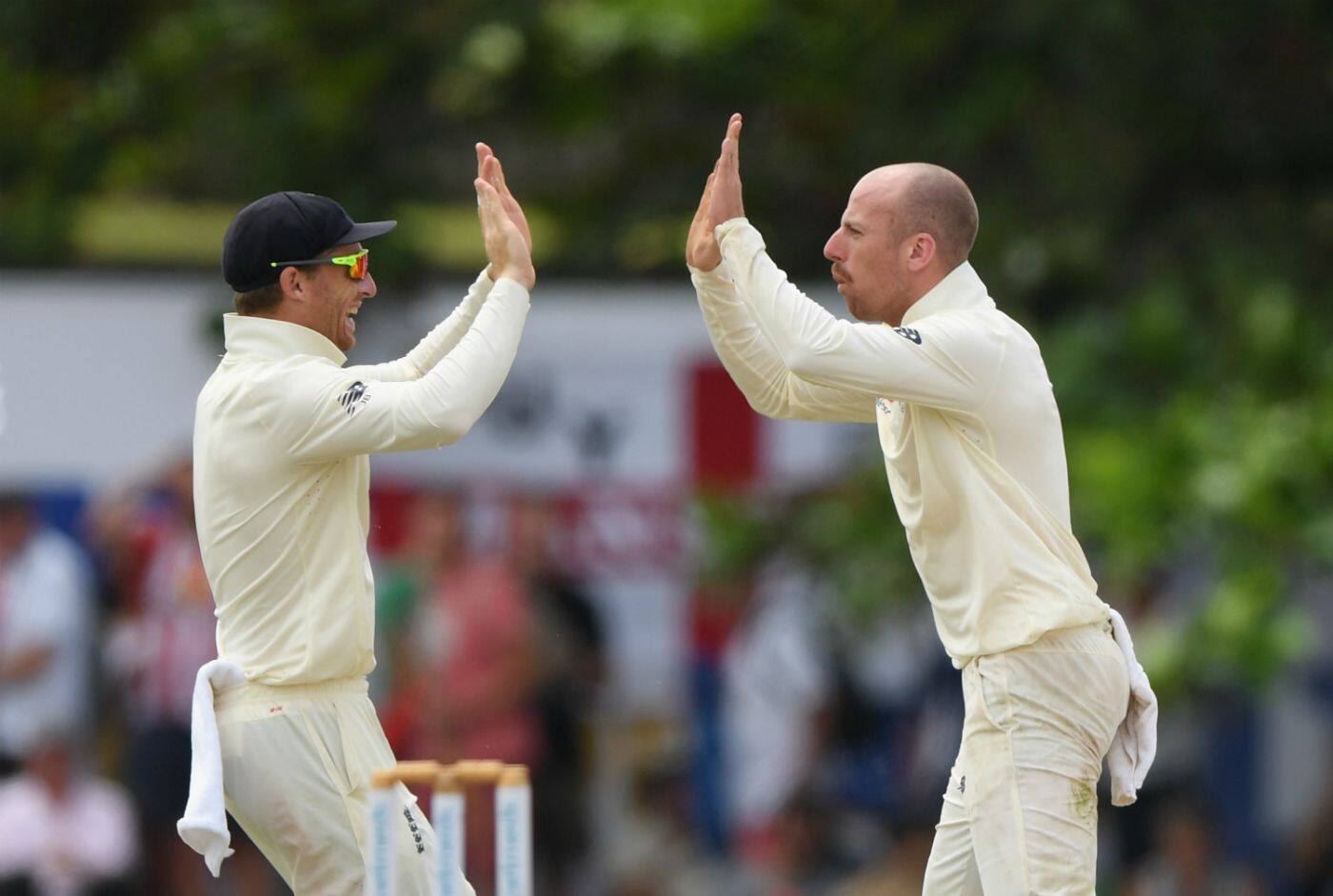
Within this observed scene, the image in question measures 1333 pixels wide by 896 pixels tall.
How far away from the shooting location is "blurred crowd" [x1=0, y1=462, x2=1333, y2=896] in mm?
11586

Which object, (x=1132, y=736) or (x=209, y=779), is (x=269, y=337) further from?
(x=1132, y=736)

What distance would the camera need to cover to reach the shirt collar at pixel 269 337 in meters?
5.47

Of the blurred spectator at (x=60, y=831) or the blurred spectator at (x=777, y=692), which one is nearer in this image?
the blurred spectator at (x=60, y=831)

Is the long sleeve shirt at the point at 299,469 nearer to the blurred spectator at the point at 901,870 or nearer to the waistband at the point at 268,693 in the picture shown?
the waistband at the point at 268,693

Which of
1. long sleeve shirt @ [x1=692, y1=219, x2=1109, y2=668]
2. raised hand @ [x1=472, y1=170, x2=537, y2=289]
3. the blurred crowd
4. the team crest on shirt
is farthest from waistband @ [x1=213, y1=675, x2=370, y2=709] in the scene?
the blurred crowd

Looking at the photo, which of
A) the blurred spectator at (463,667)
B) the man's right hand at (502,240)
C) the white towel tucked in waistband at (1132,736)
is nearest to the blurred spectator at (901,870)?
the blurred spectator at (463,667)

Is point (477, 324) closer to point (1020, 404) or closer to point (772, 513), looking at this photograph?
point (1020, 404)

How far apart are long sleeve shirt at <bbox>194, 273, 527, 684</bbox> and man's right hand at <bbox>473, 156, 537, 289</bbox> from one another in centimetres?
18

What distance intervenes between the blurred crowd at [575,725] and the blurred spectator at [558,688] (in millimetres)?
17

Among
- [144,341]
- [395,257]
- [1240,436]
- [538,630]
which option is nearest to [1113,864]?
[1240,436]

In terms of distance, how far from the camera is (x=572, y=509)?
12.8 m

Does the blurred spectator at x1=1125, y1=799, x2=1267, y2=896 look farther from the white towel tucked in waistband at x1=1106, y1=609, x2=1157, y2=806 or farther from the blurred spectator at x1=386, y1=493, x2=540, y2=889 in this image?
the white towel tucked in waistband at x1=1106, y1=609, x2=1157, y2=806

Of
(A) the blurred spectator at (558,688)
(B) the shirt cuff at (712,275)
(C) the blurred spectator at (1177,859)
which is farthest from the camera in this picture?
(A) the blurred spectator at (558,688)

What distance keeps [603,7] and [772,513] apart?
2.94 meters
